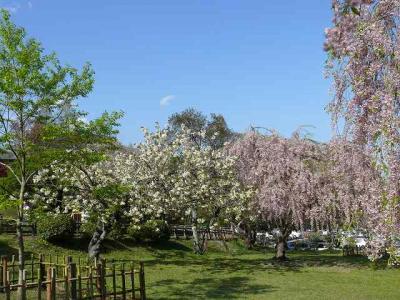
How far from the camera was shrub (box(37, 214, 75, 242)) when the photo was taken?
27.3 m

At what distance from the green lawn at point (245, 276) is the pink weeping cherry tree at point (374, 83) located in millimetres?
8610

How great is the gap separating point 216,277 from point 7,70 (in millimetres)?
12728

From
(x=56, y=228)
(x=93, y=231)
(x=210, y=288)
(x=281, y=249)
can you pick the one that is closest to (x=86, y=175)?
(x=210, y=288)

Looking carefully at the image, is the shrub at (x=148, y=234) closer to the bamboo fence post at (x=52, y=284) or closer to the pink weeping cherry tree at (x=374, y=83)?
the bamboo fence post at (x=52, y=284)

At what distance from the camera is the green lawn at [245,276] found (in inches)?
681

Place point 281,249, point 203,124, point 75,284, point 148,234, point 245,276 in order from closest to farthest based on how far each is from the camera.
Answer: point 75,284 → point 245,276 → point 281,249 → point 148,234 → point 203,124

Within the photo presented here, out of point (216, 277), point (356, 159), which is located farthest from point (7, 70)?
point (216, 277)

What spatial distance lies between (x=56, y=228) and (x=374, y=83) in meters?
22.3

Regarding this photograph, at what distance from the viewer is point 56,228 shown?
27656 mm

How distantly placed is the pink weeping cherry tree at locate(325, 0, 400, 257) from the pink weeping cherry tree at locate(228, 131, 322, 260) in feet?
54.4

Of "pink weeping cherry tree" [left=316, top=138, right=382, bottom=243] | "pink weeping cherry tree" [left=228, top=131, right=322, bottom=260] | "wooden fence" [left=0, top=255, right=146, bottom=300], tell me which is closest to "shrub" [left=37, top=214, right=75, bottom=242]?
"wooden fence" [left=0, top=255, right=146, bottom=300]

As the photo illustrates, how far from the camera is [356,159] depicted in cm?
1254

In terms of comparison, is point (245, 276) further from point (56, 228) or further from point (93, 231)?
point (56, 228)

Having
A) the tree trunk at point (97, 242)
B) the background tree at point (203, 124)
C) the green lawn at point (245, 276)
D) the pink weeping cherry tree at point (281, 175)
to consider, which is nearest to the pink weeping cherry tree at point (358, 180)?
the green lawn at point (245, 276)
